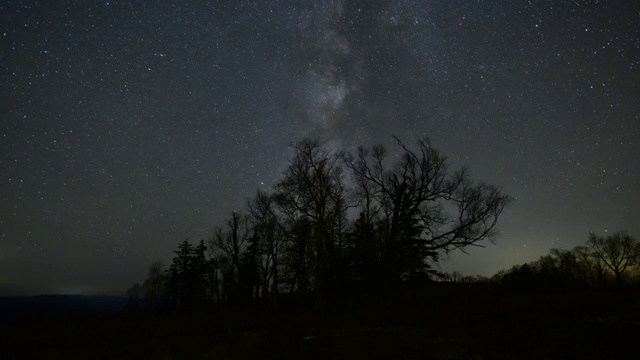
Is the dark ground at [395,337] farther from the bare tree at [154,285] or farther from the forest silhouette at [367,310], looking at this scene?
the bare tree at [154,285]

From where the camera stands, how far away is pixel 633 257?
7425cm

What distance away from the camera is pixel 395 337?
11.4m

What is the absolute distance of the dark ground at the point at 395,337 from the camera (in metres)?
9.17

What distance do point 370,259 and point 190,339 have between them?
20.8 metres

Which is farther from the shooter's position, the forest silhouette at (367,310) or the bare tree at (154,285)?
the bare tree at (154,285)

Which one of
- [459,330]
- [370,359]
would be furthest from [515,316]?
[370,359]

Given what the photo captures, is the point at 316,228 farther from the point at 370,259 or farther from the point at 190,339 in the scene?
the point at 190,339

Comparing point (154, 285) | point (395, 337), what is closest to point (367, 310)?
point (395, 337)

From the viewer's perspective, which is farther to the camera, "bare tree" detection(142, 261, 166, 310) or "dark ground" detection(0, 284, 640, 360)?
"bare tree" detection(142, 261, 166, 310)

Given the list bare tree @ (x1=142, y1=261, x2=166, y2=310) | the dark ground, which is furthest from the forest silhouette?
bare tree @ (x1=142, y1=261, x2=166, y2=310)

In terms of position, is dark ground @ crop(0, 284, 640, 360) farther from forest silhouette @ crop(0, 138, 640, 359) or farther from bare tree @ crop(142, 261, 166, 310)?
bare tree @ crop(142, 261, 166, 310)

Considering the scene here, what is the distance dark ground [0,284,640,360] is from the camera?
30.1 feet

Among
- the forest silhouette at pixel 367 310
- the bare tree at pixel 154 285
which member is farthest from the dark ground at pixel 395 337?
the bare tree at pixel 154 285

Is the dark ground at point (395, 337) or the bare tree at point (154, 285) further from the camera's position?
the bare tree at point (154, 285)
